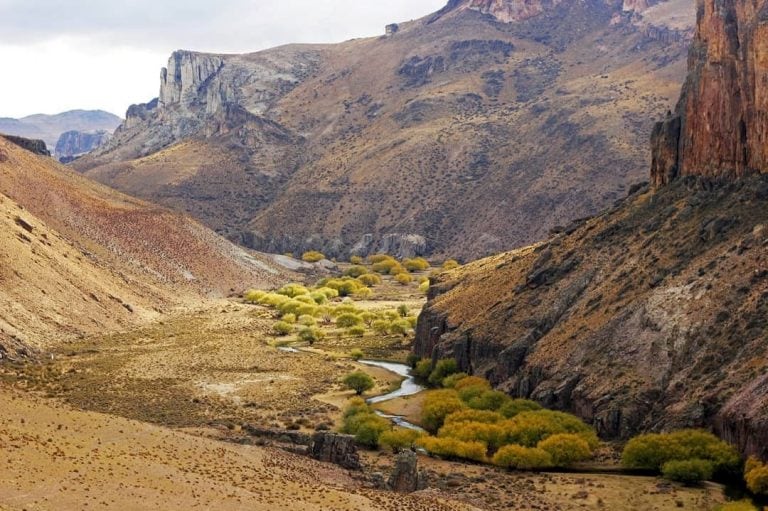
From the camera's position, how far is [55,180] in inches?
5802

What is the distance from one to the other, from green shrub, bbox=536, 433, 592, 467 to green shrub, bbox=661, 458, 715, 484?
16.7 feet

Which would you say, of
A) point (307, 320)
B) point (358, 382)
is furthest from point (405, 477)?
point (307, 320)

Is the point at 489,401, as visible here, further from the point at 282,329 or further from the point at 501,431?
the point at 282,329

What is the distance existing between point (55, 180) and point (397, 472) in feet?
375

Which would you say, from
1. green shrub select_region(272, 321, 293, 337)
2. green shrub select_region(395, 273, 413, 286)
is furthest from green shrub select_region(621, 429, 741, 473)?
green shrub select_region(395, 273, 413, 286)

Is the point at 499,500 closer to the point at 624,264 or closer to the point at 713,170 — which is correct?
the point at 624,264

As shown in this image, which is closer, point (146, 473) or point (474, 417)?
point (146, 473)

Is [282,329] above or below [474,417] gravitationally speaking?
below

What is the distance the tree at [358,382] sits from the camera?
7812 centimetres

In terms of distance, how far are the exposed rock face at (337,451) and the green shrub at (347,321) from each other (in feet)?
224

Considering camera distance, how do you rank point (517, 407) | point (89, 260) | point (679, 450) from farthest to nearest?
1. point (89, 260)
2. point (517, 407)
3. point (679, 450)

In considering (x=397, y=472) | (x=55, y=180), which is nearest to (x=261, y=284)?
(x=55, y=180)

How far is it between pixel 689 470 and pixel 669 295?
754 inches

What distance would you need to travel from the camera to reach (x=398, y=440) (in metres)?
58.5
